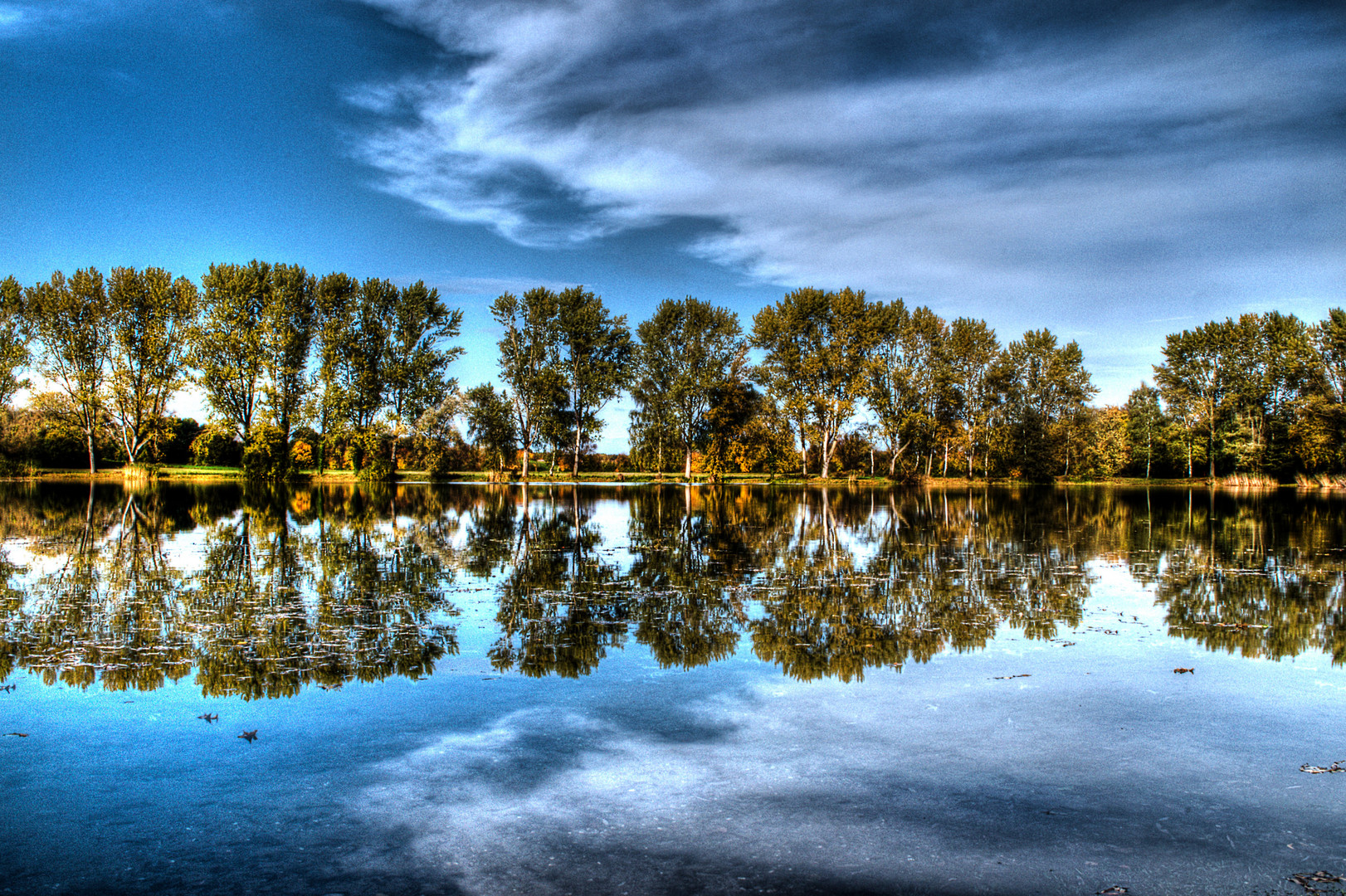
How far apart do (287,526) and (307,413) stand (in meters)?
35.4

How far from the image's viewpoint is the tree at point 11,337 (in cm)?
5072

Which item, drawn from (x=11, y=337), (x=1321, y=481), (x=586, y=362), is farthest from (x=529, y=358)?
(x=1321, y=481)

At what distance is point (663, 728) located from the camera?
6.35m

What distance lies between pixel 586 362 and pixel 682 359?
27.8ft

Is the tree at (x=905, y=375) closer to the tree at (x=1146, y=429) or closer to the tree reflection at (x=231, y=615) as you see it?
the tree at (x=1146, y=429)

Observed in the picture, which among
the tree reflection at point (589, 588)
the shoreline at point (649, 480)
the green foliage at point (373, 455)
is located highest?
the green foliage at point (373, 455)

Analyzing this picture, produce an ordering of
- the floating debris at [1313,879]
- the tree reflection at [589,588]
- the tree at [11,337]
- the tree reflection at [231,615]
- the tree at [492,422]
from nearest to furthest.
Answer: the floating debris at [1313,879] → the tree reflection at [231,615] → the tree reflection at [589,588] → the tree at [11,337] → the tree at [492,422]

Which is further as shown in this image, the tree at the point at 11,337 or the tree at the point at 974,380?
the tree at the point at 974,380

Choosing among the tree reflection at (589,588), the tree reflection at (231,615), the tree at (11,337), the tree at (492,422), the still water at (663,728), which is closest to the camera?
the still water at (663,728)

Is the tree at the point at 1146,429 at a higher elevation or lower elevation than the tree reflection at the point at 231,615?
higher

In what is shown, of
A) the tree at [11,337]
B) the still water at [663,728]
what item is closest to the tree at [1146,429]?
the still water at [663,728]

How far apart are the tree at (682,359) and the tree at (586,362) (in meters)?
2.58

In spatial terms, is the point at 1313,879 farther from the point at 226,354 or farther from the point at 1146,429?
the point at 1146,429

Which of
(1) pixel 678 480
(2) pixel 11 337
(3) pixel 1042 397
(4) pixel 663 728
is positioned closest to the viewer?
(4) pixel 663 728
